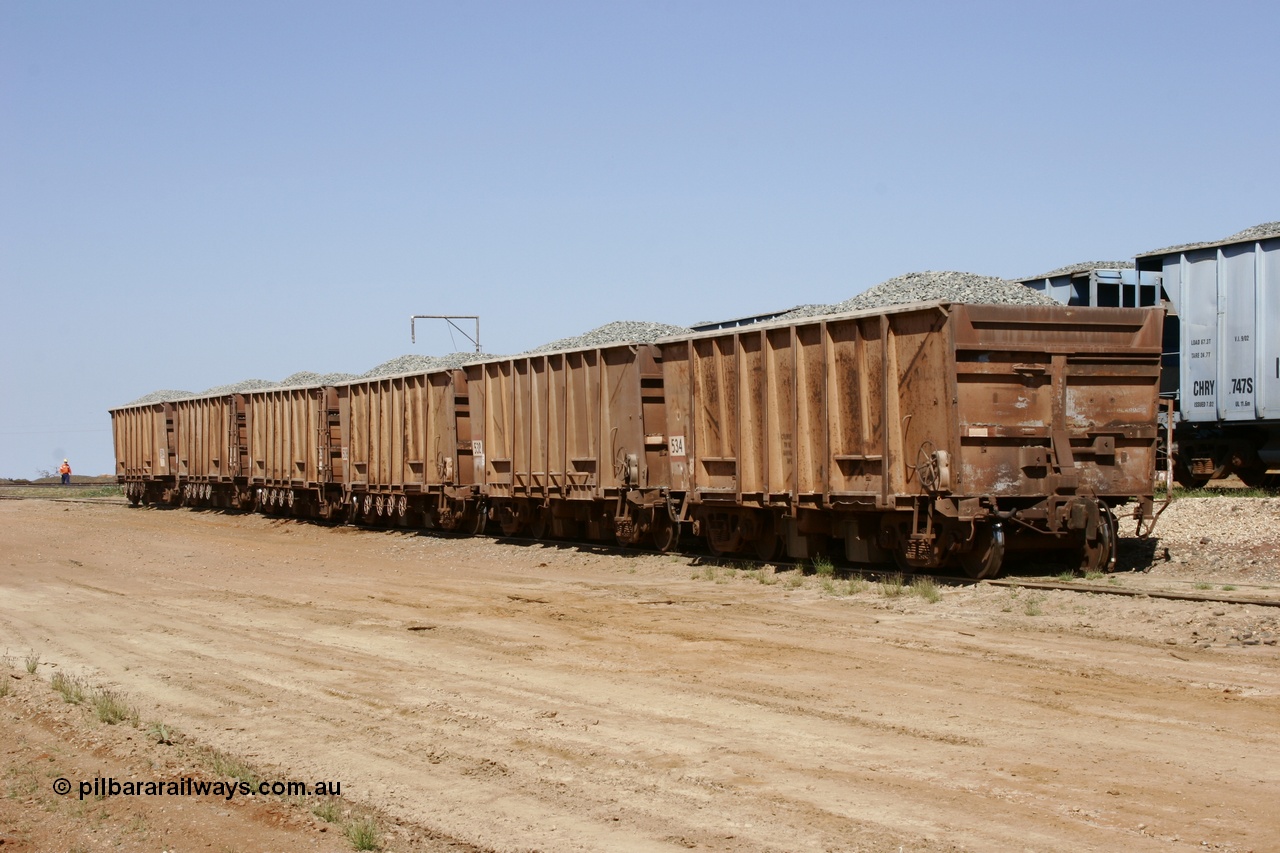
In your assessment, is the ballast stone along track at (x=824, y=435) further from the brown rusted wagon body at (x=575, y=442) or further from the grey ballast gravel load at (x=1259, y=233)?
the grey ballast gravel load at (x=1259, y=233)

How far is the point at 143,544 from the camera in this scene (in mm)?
26500

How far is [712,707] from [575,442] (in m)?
13.4

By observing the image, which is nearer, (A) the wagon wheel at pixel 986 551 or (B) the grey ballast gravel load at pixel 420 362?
(A) the wagon wheel at pixel 986 551

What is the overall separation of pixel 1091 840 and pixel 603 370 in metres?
15.9

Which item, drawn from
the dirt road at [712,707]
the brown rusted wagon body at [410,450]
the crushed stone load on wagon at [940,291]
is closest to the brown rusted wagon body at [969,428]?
the dirt road at [712,707]

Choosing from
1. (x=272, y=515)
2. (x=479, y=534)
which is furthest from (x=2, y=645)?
(x=272, y=515)

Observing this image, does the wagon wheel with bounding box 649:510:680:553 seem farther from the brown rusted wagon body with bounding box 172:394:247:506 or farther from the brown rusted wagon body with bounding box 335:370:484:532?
the brown rusted wagon body with bounding box 172:394:247:506

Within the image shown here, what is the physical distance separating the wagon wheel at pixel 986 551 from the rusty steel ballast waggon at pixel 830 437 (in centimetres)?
2

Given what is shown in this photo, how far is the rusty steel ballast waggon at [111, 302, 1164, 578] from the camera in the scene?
47.4ft

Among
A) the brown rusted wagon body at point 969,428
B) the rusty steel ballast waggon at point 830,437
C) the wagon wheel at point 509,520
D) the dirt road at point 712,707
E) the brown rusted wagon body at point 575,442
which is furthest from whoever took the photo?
the wagon wheel at point 509,520

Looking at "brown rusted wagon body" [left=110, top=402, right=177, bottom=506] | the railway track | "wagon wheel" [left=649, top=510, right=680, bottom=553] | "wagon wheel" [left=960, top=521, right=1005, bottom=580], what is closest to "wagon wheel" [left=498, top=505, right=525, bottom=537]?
the railway track

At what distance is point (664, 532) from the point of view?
20938mm

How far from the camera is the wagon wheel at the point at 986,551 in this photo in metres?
14.6

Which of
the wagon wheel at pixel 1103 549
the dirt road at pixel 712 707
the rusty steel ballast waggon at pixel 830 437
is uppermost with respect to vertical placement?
the rusty steel ballast waggon at pixel 830 437
